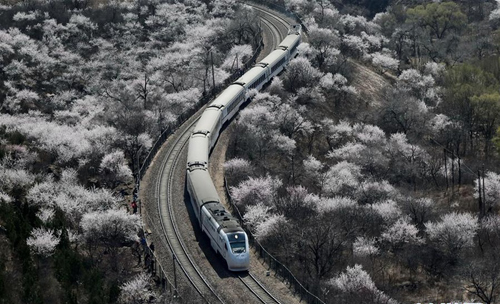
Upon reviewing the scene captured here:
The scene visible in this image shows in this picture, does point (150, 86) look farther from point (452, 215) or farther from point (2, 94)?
point (452, 215)

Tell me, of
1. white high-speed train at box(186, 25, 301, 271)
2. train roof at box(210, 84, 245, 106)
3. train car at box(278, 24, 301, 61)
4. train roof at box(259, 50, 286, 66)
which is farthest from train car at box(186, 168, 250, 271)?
train car at box(278, 24, 301, 61)

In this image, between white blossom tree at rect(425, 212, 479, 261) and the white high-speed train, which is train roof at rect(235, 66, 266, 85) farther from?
white blossom tree at rect(425, 212, 479, 261)

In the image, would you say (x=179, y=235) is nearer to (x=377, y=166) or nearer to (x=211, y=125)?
(x=211, y=125)

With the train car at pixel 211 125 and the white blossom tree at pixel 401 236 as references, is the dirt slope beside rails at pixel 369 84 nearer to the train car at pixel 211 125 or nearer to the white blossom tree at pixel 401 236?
the train car at pixel 211 125

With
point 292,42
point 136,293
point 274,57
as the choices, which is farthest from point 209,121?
point 292,42

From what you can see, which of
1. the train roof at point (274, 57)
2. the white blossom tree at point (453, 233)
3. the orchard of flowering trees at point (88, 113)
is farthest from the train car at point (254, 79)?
the white blossom tree at point (453, 233)

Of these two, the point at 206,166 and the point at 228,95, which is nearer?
the point at 206,166
